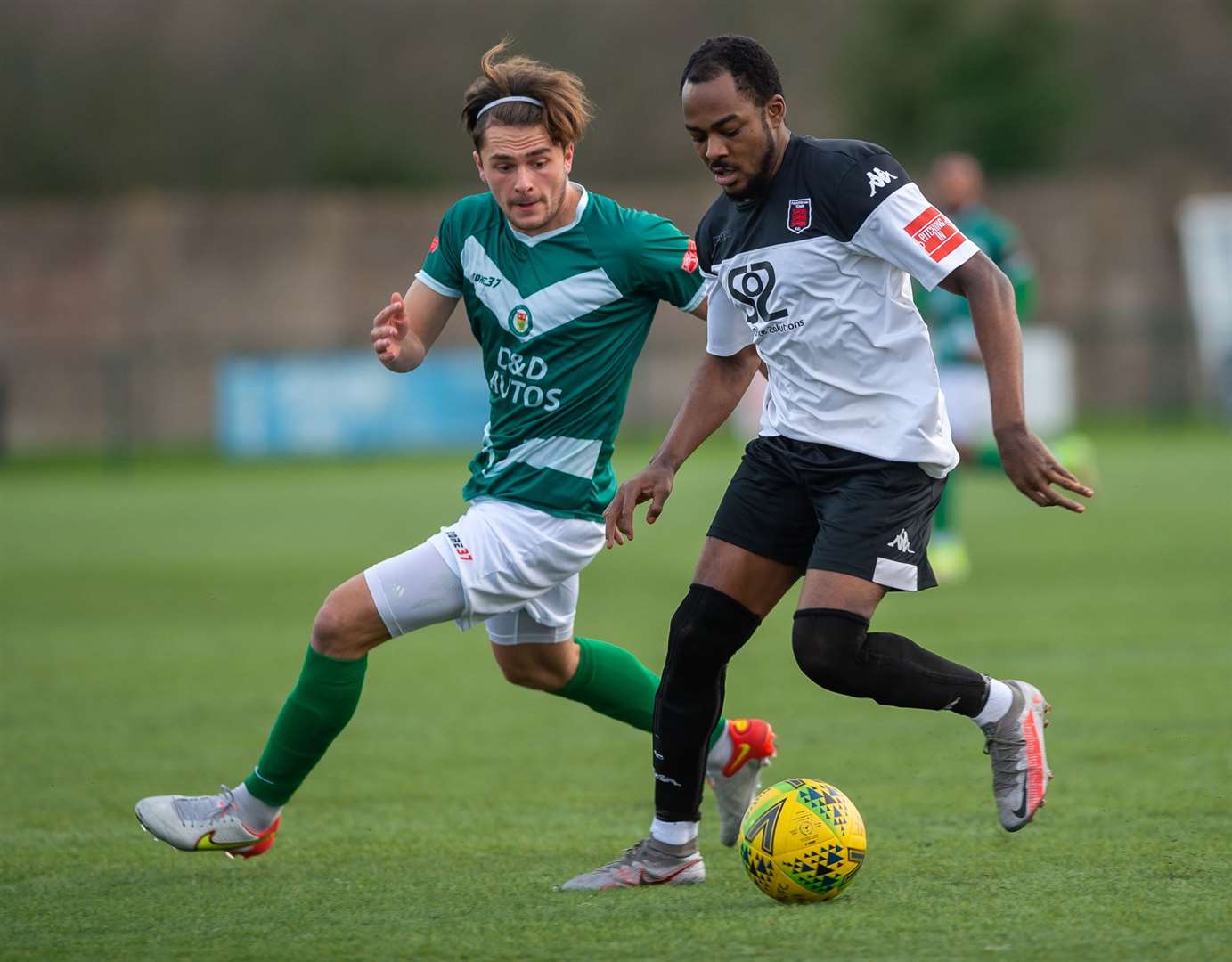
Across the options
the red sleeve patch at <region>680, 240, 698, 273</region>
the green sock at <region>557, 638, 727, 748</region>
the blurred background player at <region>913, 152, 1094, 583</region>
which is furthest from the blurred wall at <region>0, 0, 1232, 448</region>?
the red sleeve patch at <region>680, 240, 698, 273</region>

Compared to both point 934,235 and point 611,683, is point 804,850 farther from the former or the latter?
point 934,235

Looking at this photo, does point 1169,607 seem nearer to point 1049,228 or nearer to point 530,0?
point 1049,228

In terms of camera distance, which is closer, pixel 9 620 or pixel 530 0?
pixel 9 620

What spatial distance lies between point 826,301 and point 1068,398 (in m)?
25.2

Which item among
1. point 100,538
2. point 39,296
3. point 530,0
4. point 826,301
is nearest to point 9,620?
point 100,538

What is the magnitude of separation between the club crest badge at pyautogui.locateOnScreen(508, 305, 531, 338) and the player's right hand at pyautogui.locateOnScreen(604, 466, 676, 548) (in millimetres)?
525

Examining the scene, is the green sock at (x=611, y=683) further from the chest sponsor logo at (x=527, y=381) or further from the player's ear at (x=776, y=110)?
the player's ear at (x=776, y=110)

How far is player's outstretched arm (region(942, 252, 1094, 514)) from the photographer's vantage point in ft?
13.6

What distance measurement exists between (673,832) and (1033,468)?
4.45 ft

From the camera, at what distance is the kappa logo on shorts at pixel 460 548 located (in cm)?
473

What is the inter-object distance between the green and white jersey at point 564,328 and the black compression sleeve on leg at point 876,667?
88 cm

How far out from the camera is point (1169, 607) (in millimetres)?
9570

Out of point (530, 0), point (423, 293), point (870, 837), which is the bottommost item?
point (870, 837)

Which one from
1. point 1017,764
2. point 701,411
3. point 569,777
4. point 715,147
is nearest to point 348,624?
point 701,411
